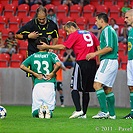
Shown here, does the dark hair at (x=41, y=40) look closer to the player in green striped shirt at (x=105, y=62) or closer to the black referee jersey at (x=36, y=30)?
the black referee jersey at (x=36, y=30)

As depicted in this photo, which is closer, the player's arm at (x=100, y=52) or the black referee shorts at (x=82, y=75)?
Answer: the player's arm at (x=100, y=52)

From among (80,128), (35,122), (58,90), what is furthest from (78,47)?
(58,90)

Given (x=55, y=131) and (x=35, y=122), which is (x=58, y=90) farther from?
(x=55, y=131)

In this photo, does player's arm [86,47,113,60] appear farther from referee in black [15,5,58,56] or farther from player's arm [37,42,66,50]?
referee in black [15,5,58,56]

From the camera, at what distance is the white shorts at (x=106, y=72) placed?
1273 centimetres

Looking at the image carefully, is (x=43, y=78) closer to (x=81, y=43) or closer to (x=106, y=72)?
(x=81, y=43)

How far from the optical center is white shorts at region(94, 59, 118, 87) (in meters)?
12.7

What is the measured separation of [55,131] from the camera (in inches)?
389

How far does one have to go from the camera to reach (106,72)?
41.9 ft

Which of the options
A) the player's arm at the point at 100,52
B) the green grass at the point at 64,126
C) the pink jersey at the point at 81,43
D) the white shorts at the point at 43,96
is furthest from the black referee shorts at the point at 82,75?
the green grass at the point at 64,126

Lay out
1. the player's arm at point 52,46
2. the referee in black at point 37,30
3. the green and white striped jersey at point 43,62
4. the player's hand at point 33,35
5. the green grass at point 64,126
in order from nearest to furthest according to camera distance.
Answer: the green grass at point 64,126, the player's arm at point 52,46, the green and white striped jersey at point 43,62, the player's hand at point 33,35, the referee in black at point 37,30

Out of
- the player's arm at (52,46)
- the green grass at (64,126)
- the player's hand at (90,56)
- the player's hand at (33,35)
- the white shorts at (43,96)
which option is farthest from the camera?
the player's hand at (33,35)

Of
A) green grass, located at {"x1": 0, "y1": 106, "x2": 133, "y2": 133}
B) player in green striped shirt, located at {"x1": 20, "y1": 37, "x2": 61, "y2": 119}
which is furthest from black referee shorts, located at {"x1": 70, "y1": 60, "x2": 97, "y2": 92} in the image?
green grass, located at {"x1": 0, "y1": 106, "x2": 133, "y2": 133}

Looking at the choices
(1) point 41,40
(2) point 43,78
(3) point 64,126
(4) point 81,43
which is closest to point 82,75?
(4) point 81,43
